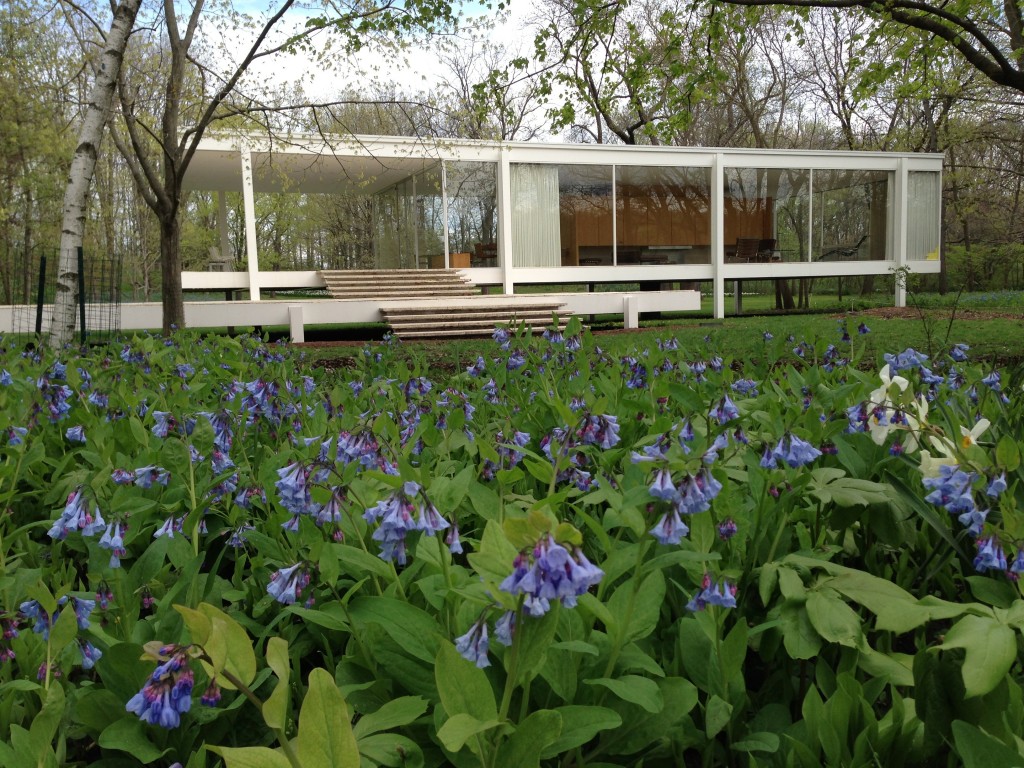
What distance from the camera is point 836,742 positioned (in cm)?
101

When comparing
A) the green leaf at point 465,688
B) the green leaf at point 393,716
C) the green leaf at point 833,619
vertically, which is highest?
the green leaf at point 465,688

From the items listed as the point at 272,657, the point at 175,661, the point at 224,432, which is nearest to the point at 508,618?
the point at 272,657

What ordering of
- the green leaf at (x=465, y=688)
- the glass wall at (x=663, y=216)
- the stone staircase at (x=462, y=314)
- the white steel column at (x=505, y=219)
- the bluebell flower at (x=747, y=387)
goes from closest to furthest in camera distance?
1. the green leaf at (x=465, y=688)
2. the bluebell flower at (x=747, y=387)
3. the stone staircase at (x=462, y=314)
4. the white steel column at (x=505, y=219)
5. the glass wall at (x=663, y=216)

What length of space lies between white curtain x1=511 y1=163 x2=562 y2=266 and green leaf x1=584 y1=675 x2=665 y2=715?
18449 millimetres

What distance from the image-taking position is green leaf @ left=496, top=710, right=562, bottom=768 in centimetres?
89

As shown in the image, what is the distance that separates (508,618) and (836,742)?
1.60 ft

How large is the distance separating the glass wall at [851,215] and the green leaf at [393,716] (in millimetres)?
22285

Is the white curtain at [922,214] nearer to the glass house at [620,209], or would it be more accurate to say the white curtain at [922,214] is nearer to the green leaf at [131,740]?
the glass house at [620,209]

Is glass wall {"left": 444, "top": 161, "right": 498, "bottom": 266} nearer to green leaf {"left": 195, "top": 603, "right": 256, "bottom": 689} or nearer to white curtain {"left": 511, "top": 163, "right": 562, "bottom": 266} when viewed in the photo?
white curtain {"left": 511, "top": 163, "right": 562, "bottom": 266}

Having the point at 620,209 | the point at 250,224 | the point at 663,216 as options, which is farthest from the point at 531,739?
the point at 663,216

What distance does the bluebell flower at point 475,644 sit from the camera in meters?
0.90

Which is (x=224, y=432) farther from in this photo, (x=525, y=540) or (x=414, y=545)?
(x=525, y=540)

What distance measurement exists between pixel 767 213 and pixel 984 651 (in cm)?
2162

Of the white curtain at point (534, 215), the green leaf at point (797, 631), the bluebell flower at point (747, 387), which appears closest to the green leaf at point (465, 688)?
the green leaf at point (797, 631)
